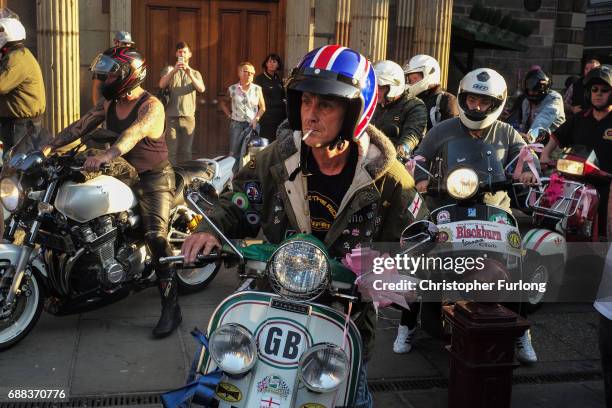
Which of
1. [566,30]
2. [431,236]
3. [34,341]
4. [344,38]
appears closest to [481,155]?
[431,236]

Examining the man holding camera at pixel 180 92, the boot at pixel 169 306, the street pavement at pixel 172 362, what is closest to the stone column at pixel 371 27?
the man holding camera at pixel 180 92

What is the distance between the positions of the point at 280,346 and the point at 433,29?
416 inches

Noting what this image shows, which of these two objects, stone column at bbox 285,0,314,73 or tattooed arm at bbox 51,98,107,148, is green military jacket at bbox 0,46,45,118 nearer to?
tattooed arm at bbox 51,98,107,148

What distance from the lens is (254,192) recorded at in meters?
3.16

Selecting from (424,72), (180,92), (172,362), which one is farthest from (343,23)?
(172,362)

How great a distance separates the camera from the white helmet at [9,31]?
7.05m

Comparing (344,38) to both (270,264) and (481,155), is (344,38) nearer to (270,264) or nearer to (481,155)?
(481,155)

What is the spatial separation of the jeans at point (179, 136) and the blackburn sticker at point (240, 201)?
7.47m

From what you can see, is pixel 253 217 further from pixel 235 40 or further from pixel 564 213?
pixel 235 40

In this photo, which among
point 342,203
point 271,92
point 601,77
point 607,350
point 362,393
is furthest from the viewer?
point 271,92

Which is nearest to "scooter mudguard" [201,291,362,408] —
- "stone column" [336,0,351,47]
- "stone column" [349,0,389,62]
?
"stone column" [349,0,389,62]

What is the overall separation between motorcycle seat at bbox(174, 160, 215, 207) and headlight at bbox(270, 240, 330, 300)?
3390mm

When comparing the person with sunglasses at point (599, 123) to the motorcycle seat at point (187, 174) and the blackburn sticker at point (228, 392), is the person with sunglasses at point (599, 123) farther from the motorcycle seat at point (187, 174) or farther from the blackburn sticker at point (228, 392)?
the blackburn sticker at point (228, 392)

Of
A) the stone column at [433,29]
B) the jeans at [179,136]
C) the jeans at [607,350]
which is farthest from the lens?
the stone column at [433,29]
